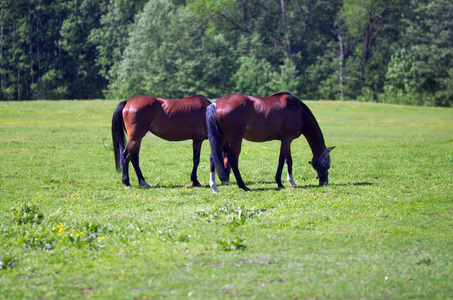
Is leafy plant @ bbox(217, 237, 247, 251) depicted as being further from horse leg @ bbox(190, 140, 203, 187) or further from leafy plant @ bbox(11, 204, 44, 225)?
A: horse leg @ bbox(190, 140, 203, 187)

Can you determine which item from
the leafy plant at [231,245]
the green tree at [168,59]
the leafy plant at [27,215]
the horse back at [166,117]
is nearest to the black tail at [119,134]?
the horse back at [166,117]

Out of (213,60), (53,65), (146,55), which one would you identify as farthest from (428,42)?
(53,65)

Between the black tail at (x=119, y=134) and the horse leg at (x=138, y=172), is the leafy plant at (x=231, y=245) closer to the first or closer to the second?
the horse leg at (x=138, y=172)

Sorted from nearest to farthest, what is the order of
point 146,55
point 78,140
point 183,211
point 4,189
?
1. point 183,211
2. point 4,189
3. point 78,140
4. point 146,55

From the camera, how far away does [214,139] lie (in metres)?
11.6

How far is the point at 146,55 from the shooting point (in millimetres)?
54469

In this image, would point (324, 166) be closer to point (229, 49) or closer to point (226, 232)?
point (226, 232)

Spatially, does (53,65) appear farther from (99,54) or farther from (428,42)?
(428,42)

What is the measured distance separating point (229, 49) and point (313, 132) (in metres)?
47.1

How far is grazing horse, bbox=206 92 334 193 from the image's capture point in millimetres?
11750

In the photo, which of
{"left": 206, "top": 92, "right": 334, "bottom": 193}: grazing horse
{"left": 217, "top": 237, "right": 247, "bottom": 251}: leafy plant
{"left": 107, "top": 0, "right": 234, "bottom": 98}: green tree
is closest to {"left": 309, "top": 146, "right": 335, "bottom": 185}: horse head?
Answer: {"left": 206, "top": 92, "right": 334, "bottom": 193}: grazing horse

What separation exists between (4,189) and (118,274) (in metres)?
6.94

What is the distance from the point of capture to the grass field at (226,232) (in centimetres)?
611

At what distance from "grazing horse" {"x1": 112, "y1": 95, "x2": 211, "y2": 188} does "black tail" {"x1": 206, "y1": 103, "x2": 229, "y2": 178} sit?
1.34m
